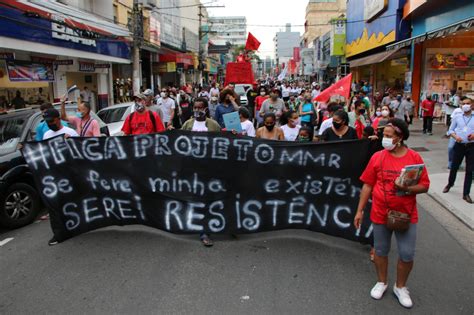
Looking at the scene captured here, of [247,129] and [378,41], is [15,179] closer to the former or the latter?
[247,129]

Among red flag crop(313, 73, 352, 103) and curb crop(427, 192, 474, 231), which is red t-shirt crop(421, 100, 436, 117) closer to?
red flag crop(313, 73, 352, 103)

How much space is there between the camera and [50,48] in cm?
1584

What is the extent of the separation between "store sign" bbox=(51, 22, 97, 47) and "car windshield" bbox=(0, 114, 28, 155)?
9.77 meters

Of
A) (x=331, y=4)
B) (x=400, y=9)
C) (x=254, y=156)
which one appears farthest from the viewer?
(x=331, y=4)

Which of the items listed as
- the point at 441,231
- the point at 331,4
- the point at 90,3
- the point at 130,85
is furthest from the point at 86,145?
the point at 331,4

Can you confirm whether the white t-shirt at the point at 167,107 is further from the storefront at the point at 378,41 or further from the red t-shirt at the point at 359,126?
the storefront at the point at 378,41

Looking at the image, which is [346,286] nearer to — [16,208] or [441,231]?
[441,231]

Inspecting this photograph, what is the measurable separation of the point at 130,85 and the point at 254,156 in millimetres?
23447

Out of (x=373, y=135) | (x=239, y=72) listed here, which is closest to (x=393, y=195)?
(x=373, y=135)

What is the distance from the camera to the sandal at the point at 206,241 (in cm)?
542

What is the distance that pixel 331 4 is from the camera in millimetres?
76812

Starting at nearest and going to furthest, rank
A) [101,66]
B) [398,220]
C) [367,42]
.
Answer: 1. [398,220]
2. [101,66]
3. [367,42]

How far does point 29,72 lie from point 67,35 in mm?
2202

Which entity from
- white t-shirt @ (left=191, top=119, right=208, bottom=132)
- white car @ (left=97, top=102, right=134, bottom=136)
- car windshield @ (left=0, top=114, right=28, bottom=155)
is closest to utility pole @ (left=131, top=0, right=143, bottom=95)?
white car @ (left=97, top=102, right=134, bottom=136)
